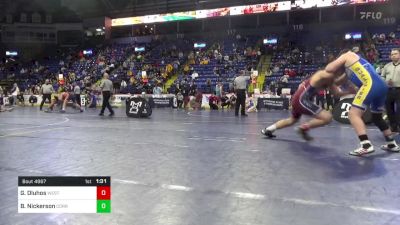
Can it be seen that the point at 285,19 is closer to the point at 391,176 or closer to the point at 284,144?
the point at 284,144

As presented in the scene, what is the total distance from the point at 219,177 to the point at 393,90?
180 inches

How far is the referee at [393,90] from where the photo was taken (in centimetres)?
722

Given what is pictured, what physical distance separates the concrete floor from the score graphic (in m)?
0.43

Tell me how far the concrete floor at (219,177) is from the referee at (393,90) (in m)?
0.56

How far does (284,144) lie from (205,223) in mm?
3839

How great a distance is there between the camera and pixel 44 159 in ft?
17.6

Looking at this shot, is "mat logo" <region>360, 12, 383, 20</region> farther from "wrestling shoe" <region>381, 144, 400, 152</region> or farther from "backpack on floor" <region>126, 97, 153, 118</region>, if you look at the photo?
"wrestling shoe" <region>381, 144, 400, 152</region>

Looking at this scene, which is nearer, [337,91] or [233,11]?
[337,91]

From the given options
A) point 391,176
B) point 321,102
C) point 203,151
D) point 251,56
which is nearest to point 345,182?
point 391,176

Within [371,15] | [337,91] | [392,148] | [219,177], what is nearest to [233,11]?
Answer: [371,15]

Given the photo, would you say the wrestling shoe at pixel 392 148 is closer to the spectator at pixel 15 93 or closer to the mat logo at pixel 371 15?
the mat logo at pixel 371 15

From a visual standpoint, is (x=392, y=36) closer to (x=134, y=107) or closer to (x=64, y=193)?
(x=134, y=107)

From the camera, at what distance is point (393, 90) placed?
7461mm

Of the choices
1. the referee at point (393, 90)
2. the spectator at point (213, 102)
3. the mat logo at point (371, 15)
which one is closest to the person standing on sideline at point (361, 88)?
the referee at point (393, 90)
